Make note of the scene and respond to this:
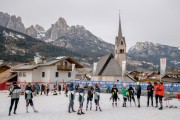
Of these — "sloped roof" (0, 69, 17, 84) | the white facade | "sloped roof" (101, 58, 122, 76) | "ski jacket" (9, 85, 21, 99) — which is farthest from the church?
"ski jacket" (9, 85, 21, 99)

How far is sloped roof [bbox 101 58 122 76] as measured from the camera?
2847 inches

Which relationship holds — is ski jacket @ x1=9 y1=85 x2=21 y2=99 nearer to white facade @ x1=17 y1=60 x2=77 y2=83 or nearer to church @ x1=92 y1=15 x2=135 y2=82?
white facade @ x1=17 y1=60 x2=77 y2=83

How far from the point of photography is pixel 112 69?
7375cm

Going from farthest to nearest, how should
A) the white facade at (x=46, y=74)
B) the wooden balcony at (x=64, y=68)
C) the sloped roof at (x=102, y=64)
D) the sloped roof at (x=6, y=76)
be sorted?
the sloped roof at (x=102, y=64)
the sloped roof at (x=6, y=76)
the wooden balcony at (x=64, y=68)
the white facade at (x=46, y=74)

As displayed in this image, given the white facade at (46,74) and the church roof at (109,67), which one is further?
the church roof at (109,67)

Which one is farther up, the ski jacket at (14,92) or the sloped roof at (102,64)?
the sloped roof at (102,64)

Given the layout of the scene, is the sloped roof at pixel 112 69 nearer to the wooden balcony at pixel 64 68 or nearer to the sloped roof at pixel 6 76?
the wooden balcony at pixel 64 68

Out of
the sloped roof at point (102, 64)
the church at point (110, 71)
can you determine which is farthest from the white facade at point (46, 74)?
the sloped roof at point (102, 64)

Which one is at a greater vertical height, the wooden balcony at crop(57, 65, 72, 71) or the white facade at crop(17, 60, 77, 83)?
the wooden balcony at crop(57, 65, 72, 71)

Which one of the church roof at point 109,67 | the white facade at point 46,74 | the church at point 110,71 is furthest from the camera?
the church roof at point 109,67

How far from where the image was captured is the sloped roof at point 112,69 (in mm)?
72312

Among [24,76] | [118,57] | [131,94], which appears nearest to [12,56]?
[118,57]

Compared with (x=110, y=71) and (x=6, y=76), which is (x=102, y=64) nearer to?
(x=110, y=71)

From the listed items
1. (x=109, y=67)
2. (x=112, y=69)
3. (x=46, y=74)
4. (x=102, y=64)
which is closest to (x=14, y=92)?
(x=46, y=74)
